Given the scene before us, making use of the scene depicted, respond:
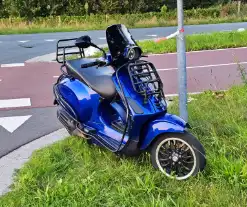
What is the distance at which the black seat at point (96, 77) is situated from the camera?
3.95 meters

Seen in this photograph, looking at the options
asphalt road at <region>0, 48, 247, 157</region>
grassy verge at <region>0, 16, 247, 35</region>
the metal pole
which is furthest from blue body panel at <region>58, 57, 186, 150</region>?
grassy verge at <region>0, 16, 247, 35</region>

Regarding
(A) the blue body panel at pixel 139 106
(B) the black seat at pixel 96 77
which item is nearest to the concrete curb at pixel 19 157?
(B) the black seat at pixel 96 77

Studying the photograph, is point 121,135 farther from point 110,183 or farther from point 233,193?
point 233,193

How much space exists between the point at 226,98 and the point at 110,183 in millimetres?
2897

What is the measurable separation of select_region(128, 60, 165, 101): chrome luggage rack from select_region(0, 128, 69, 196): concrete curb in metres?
1.39

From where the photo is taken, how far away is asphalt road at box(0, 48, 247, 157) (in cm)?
552

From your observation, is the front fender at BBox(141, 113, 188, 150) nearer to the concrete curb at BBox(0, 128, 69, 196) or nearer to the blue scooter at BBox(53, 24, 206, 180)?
the blue scooter at BBox(53, 24, 206, 180)

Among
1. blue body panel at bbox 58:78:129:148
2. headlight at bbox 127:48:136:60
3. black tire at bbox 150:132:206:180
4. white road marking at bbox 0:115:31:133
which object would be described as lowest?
white road marking at bbox 0:115:31:133

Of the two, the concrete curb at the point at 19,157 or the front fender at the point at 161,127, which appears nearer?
the front fender at the point at 161,127

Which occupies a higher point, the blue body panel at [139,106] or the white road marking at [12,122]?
the blue body panel at [139,106]

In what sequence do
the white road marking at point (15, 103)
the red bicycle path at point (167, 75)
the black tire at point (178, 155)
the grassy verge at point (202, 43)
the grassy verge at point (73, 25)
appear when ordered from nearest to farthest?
the black tire at point (178, 155) < the white road marking at point (15, 103) < the red bicycle path at point (167, 75) < the grassy verge at point (202, 43) < the grassy verge at point (73, 25)

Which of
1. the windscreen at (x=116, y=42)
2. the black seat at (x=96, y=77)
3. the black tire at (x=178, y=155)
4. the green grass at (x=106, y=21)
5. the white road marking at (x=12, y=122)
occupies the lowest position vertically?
the green grass at (x=106, y=21)

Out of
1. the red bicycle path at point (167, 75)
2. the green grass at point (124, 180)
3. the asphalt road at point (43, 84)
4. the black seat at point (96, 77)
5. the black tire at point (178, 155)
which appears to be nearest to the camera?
the green grass at point (124, 180)

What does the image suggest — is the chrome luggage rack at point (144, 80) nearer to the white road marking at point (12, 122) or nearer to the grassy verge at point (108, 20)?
the white road marking at point (12, 122)
